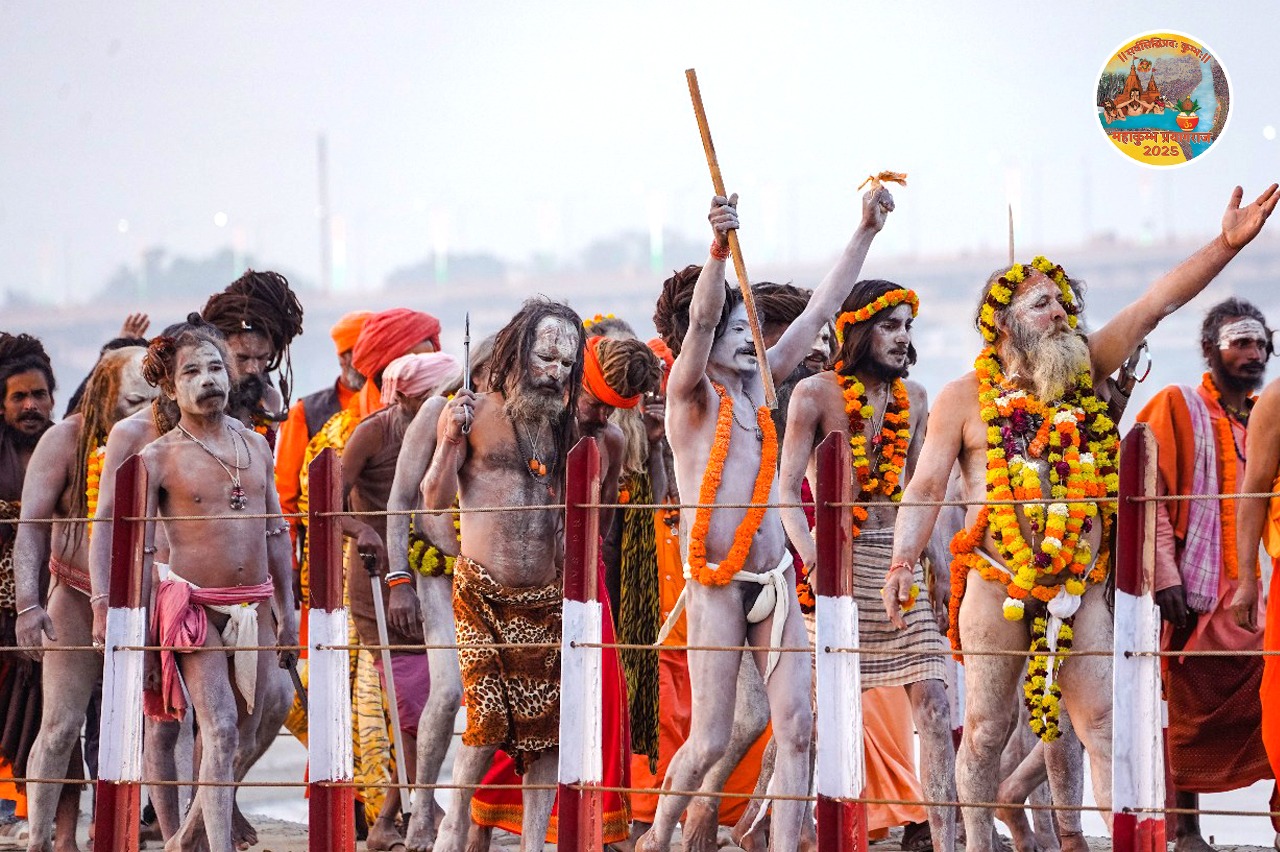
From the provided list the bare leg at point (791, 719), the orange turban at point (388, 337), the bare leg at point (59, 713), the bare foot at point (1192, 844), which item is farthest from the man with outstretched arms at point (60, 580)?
the bare foot at point (1192, 844)

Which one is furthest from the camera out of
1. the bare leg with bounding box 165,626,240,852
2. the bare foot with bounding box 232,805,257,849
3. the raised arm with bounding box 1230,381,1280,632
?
the bare foot with bounding box 232,805,257,849

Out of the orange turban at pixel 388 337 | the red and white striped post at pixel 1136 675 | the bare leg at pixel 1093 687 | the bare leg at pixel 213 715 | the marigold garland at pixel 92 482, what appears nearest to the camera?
the red and white striped post at pixel 1136 675

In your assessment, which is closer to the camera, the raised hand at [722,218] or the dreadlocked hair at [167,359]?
the raised hand at [722,218]

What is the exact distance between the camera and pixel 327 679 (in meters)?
6.49

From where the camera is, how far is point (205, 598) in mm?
7539

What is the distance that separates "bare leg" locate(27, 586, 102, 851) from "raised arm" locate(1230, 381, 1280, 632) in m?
4.38

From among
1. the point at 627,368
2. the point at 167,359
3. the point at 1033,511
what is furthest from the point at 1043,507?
the point at 167,359

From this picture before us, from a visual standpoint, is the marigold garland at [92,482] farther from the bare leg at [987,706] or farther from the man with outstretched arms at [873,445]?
the bare leg at [987,706]

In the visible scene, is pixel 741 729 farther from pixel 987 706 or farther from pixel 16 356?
pixel 16 356

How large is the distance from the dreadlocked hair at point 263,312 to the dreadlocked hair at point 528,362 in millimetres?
2065

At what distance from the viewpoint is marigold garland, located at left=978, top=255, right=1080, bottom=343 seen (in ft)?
22.5

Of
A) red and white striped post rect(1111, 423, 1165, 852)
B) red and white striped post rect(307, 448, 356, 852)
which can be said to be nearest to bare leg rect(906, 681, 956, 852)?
red and white striped post rect(1111, 423, 1165, 852)

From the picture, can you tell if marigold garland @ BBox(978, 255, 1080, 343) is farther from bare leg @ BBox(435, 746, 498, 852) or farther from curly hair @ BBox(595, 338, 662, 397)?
bare leg @ BBox(435, 746, 498, 852)

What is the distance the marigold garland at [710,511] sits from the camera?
698 cm
